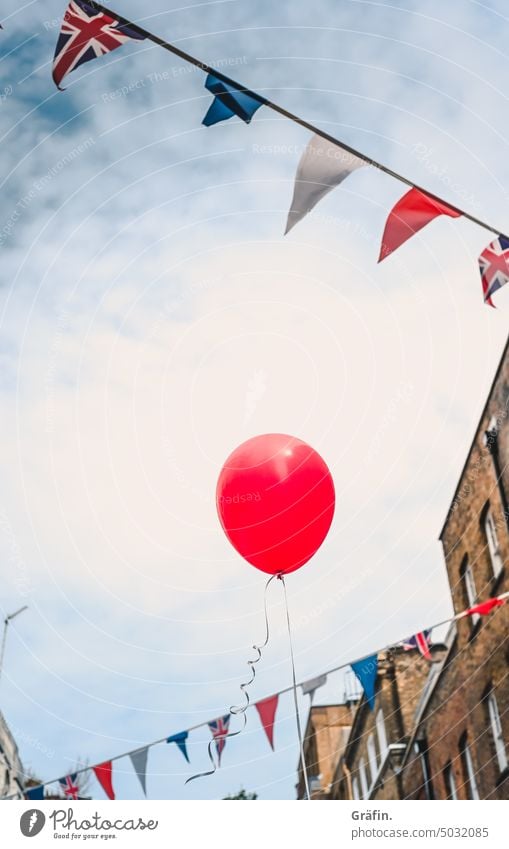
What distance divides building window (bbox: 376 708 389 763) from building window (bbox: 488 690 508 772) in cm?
777

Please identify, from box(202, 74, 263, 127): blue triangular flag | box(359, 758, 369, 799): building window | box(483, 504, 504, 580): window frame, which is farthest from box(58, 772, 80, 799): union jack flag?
box(359, 758, 369, 799): building window

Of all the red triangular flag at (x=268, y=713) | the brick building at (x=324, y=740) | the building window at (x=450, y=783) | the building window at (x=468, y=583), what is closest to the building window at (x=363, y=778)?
the brick building at (x=324, y=740)

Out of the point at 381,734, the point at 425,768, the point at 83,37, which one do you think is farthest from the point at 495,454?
the point at 381,734

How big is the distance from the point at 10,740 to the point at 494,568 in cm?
1229

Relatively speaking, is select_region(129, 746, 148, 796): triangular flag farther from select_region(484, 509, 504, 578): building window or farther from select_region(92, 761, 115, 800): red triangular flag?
select_region(484, 509, 504, 578): building window

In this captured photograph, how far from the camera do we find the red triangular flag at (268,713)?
1000 cm

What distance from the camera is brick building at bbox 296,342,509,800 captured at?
12211mm

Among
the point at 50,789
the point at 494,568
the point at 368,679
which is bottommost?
the point at 50,789

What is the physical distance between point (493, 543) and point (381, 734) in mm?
8949

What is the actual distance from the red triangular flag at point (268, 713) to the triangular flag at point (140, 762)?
1.47 m
